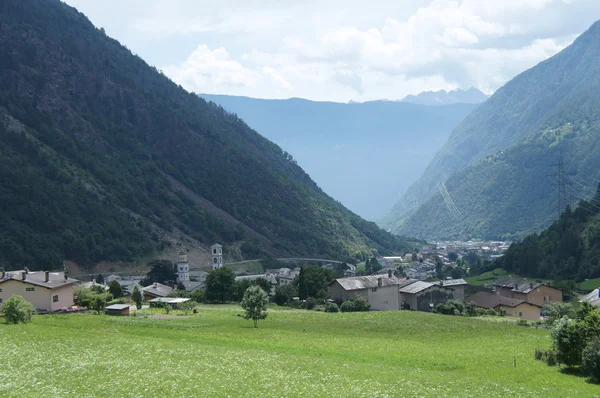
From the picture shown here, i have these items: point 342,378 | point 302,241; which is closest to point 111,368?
point 342,378

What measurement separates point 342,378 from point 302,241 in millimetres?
162330

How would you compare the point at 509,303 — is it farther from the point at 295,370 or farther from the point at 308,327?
the point at 295,370

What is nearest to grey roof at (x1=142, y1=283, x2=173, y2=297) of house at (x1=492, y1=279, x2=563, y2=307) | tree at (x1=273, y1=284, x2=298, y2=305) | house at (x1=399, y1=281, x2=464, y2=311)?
tree at (x1=273, y1=284, x2=298, y2=305)

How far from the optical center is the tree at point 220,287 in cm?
9012

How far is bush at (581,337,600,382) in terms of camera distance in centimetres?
3519

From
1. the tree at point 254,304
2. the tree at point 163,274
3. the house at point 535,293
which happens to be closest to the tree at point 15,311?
the tree at point 254,304

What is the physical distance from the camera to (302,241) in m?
195

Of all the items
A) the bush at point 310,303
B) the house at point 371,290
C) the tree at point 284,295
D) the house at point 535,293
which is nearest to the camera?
the bush at point 310,303

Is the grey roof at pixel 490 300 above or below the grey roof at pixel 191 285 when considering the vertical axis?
below

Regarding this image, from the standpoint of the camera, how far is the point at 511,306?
299 feet

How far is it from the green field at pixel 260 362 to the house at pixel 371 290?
100 ft

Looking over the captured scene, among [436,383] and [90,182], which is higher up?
[90,182]

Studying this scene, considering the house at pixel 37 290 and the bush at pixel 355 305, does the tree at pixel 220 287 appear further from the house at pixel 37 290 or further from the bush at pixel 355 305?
the house at pixel 37 290

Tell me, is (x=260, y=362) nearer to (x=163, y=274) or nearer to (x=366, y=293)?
(x=366, y=293)
